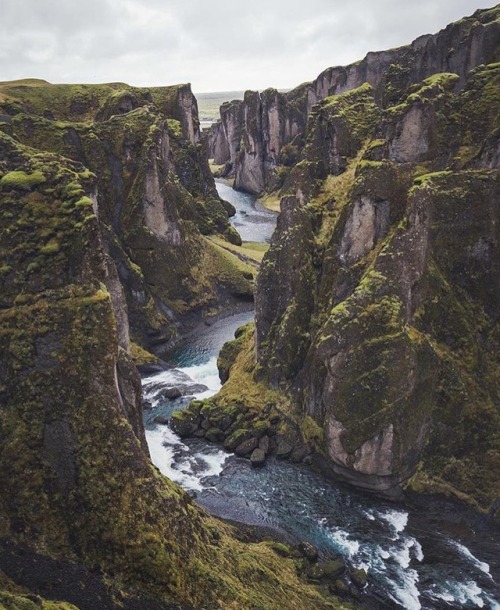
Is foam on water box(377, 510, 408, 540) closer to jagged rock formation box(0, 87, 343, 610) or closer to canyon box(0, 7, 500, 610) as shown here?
canyon box(0, 7, 500, 610)

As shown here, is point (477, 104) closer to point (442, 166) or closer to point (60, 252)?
point (442, 166)

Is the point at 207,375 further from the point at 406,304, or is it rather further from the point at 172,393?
the point at 406,304

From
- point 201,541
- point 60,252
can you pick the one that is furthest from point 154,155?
point 201,541

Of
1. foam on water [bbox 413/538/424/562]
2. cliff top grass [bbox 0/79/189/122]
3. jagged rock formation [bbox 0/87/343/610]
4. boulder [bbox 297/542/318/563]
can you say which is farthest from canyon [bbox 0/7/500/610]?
cliff top grass [bbox 0/79/189/122]

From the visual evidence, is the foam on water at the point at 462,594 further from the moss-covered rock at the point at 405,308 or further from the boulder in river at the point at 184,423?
the boulder in river at the point at 184,423

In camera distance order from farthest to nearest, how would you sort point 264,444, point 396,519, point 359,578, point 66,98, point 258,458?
point 66,98
point 264,444
point 258,458
point 396,519
point 359,578

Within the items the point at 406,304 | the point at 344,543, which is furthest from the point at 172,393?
the point at 406,304
